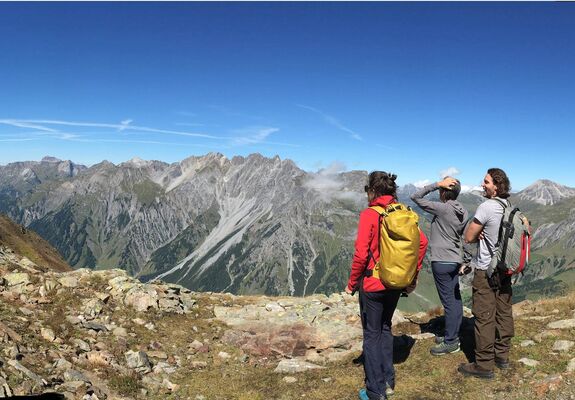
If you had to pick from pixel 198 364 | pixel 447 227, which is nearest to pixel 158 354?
pixel 198 364

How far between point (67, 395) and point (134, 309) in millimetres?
6773

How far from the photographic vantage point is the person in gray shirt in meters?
10.1

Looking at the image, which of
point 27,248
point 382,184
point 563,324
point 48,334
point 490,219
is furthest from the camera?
point 27,248

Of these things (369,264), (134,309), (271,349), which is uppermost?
Result: (369,264)

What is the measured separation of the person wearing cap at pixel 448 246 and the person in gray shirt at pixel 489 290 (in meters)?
0.92

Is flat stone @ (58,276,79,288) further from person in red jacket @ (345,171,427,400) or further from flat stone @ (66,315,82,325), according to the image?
person in red jacket @ (345,171,427,400)

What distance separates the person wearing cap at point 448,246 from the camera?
11508 mm

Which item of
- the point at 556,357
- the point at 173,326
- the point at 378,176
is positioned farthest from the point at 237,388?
the point at 556,357

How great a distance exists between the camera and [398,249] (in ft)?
28.5

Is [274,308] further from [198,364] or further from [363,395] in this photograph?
[363,395]

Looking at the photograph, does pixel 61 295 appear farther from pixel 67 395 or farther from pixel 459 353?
pixel 459 353

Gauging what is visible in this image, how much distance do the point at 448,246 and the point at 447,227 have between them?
1.88 feet

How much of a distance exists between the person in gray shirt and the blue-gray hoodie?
35.6 inches

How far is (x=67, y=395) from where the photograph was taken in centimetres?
957
